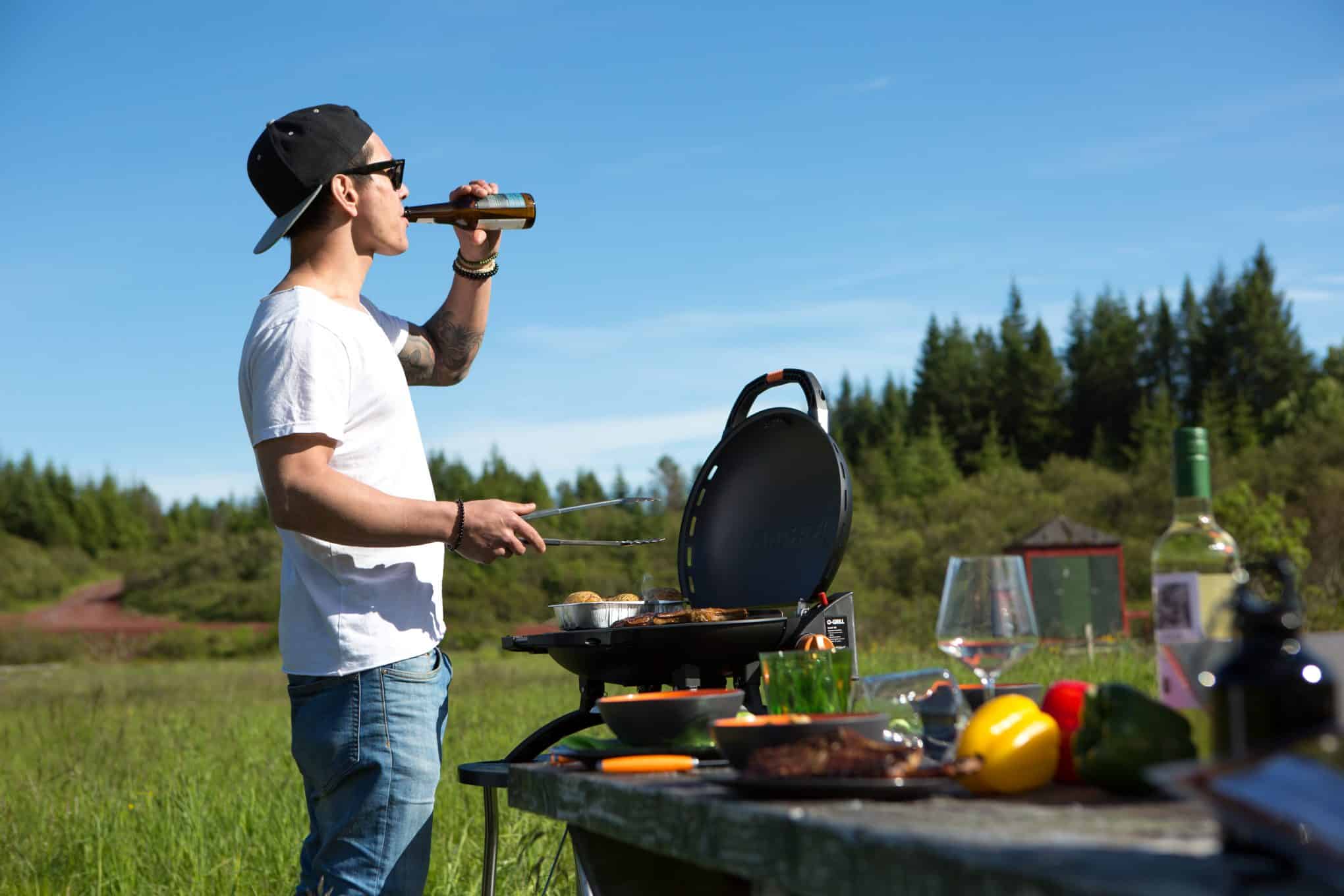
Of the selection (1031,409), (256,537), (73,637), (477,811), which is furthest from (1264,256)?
(477,811)

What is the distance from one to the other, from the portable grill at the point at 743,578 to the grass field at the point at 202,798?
1.80 ft

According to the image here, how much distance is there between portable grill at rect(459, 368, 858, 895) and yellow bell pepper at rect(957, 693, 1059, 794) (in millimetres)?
673

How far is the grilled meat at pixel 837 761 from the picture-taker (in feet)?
4.05

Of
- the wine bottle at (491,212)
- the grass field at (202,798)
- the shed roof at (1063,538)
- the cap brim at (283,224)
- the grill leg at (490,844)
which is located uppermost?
the wine bottle at (491,212)

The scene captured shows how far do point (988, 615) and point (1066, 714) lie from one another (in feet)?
0.59

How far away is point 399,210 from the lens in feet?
8.13

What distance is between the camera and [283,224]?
7.64 ft

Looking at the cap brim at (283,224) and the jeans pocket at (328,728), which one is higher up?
the cap brim at (283,224)

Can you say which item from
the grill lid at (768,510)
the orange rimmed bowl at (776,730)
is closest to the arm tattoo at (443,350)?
the grill lid at (768,510)

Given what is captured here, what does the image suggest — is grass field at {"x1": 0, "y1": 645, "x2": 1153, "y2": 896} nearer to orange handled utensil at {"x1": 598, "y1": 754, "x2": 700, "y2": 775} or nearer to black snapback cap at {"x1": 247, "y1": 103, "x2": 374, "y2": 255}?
orange handled utensil at {"x1": 598, "y1": 754, "x2": 700, "y2": 775}

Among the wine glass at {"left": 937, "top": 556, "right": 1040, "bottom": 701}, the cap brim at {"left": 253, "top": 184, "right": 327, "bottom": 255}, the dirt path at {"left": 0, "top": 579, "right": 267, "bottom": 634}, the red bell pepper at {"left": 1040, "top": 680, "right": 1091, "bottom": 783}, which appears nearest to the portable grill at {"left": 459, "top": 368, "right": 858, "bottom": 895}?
the wine glass at {"left": 937, "top": 556, "right": 1040, "bottom": 701}

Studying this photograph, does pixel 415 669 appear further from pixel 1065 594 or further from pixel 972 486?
pixel 972 486

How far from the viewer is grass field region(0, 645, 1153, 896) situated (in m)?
3.92

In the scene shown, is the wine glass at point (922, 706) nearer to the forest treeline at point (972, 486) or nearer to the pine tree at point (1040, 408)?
the forest treeline at point (972, 486)
